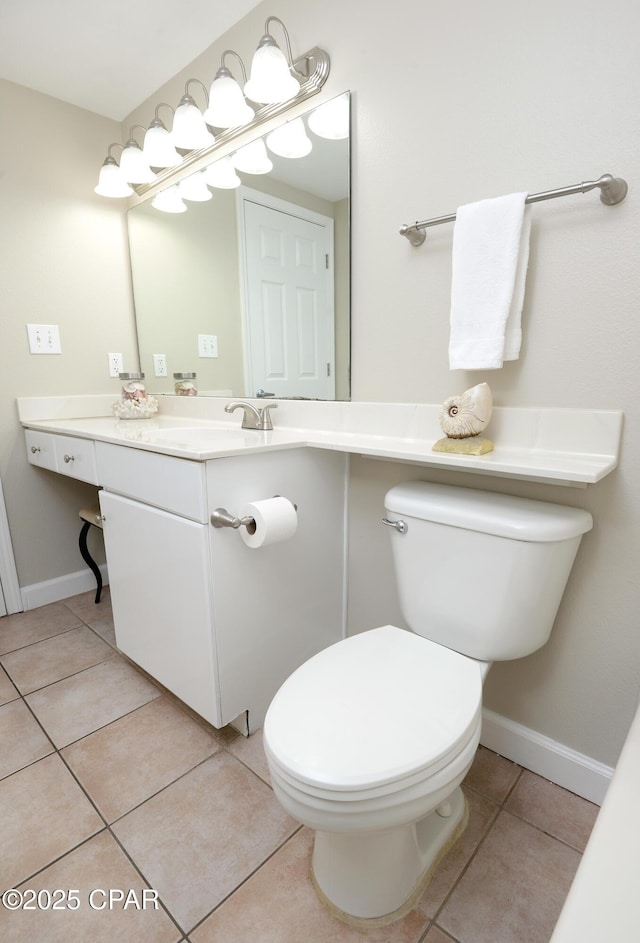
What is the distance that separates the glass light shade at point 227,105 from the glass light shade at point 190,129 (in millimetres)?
81

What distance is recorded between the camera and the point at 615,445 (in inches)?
36.8

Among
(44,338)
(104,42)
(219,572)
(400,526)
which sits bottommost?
(219,572)

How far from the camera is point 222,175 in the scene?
1.63 metres

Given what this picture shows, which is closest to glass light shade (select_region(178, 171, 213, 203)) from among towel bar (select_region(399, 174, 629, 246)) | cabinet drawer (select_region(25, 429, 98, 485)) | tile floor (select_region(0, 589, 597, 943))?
cabinet drawer (select_region(25, 429, 98, 485))

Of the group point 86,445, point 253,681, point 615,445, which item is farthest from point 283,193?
point 253,681

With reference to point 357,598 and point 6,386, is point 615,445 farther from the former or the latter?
point 6,386

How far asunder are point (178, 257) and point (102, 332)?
50 centimetres

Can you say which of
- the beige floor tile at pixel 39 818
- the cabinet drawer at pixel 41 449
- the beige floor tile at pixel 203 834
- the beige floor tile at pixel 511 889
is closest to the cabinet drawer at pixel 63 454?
the cabinet drawer at pixel 41 449

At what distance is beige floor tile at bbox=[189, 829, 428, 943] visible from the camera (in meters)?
0.83

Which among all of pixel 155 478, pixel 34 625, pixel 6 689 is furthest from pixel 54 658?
pixel 155 478

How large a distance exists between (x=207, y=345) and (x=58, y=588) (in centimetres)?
131

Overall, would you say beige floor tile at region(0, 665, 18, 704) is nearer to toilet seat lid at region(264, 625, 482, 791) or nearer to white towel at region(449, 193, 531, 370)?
toilet seat lid at region(264, 625, 482, 791)

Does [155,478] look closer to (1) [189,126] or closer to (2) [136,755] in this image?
(2) [136,755]

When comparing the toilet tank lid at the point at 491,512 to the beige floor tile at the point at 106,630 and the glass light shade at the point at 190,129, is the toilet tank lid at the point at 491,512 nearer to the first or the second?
the beige floor tile at the point at 106,630
